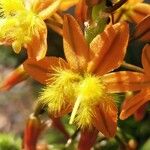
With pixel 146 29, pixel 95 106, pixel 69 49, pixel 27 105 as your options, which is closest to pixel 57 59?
pixel 69 49

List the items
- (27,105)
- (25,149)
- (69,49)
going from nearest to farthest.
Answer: (69,49) < (25,149) < (27,105)

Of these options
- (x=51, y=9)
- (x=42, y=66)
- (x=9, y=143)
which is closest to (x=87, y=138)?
(x=42, y=66)

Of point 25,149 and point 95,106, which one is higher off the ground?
point 95,106

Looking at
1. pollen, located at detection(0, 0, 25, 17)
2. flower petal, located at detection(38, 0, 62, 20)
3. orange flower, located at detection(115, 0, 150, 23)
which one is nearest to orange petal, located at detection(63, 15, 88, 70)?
flower petal, located at detection(38, 0, 62, 20)

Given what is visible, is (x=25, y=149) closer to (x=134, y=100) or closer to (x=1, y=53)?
(x=134, y=100)

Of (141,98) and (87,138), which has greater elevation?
(141,98)

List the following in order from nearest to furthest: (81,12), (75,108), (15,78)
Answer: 1. (75,108)
2. (81,12)
3. (15,78)

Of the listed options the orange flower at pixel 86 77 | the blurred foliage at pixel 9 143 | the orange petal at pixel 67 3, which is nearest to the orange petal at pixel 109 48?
the orange flower at pixel 86 77

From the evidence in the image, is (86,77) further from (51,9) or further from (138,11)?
(138,11)
